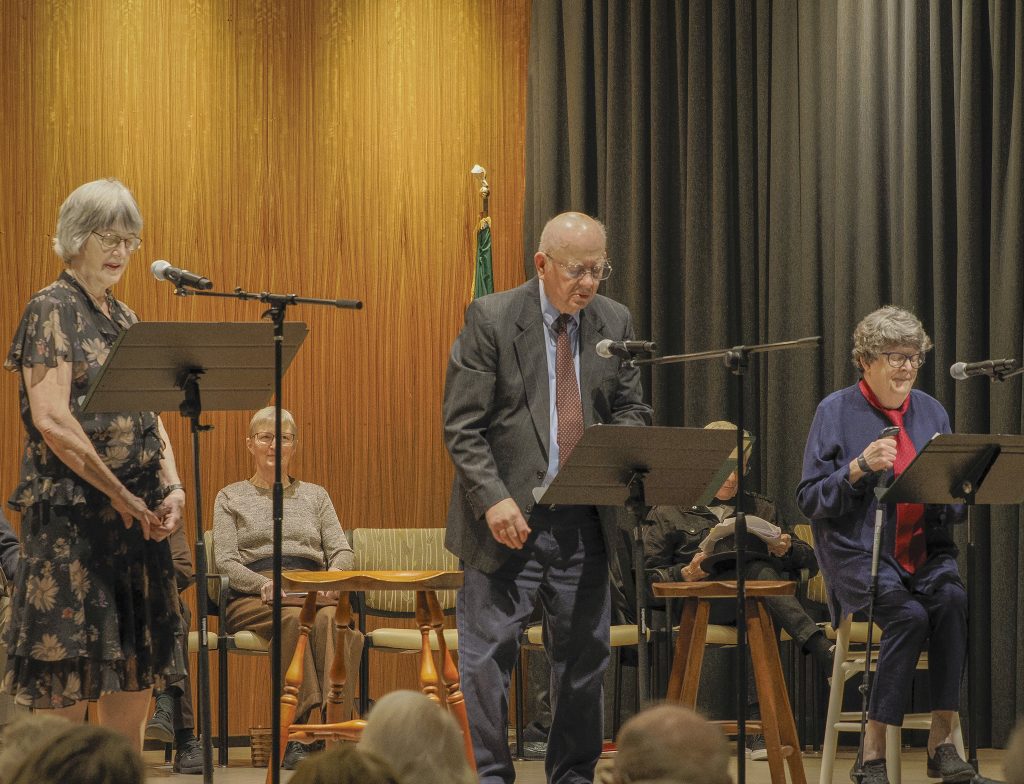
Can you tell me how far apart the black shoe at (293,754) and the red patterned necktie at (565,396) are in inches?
78.7

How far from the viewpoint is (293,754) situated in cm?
550

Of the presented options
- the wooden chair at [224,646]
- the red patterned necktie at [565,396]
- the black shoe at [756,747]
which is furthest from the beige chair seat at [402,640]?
the red patterned necktie at [565,396]

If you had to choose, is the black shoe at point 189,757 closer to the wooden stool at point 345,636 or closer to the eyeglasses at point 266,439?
the wooden stool at point 345,636

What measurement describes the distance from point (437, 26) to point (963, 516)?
3.70 m

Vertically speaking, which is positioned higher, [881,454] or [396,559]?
[881,454]

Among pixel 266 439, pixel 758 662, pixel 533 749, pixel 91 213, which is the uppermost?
pixel 91 213

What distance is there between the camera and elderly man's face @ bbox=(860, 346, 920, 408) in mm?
4926

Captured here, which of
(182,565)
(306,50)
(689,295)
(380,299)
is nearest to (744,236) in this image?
(689,295)

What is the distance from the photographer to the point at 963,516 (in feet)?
16.3

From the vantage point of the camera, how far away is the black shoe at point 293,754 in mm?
5434

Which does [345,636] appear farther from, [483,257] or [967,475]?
[483,257]

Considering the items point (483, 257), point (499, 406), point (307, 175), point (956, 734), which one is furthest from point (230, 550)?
point (956, 734)

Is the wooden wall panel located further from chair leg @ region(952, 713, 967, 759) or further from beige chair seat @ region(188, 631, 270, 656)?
chair leg @ region(952, 713, 967, 759)

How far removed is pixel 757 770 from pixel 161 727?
233 cm
